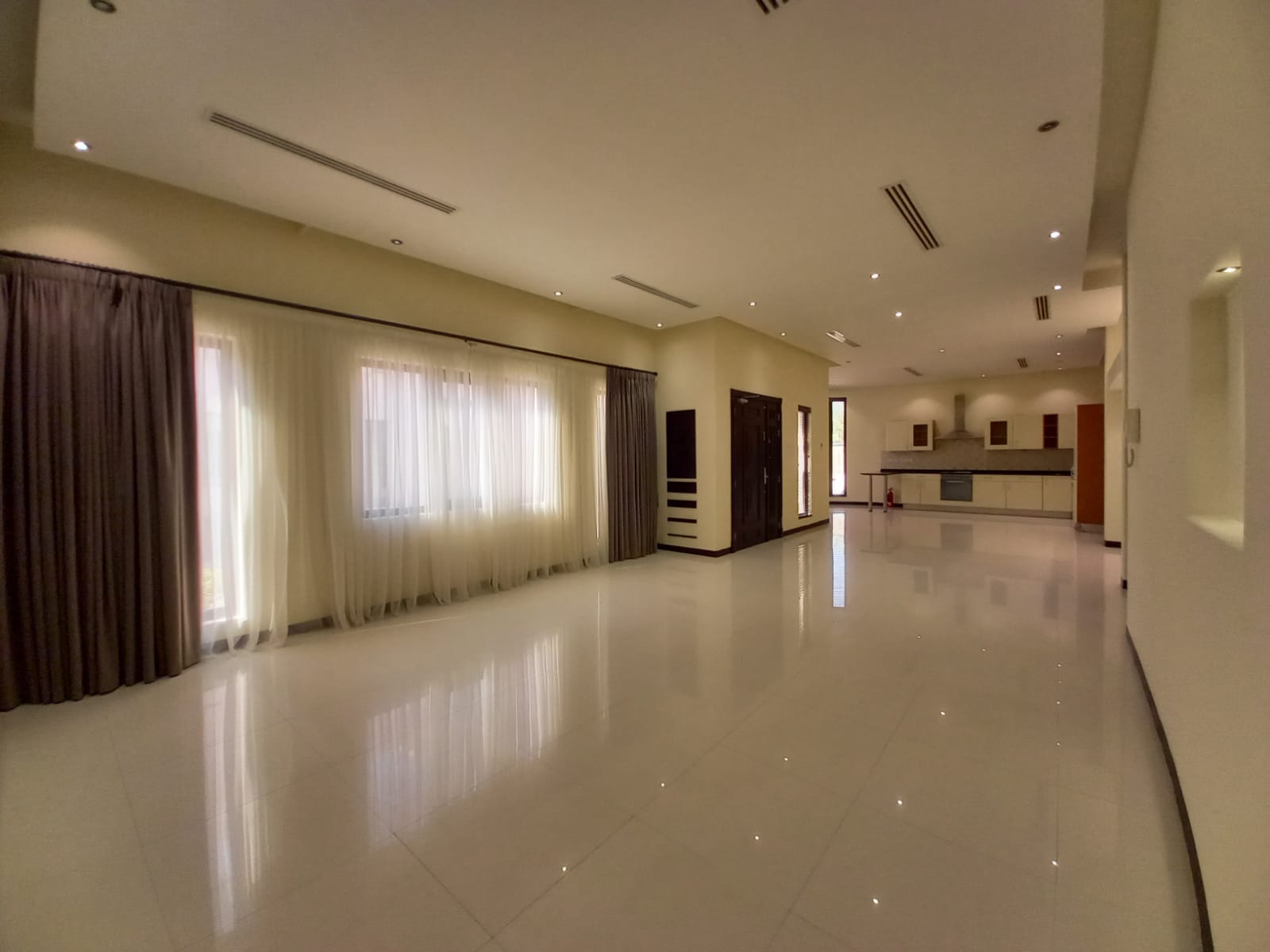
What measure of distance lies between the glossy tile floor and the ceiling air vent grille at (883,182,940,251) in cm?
Result: 329

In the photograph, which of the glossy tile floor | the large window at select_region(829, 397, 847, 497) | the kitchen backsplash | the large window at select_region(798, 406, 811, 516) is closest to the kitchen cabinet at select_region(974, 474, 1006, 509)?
the kitchen backsplash

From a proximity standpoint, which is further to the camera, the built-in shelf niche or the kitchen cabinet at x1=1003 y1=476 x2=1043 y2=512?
the kitchen cabinet at x1=1003 y1=476 x2=1043 y2=512

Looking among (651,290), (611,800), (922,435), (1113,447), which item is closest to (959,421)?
(922,435)

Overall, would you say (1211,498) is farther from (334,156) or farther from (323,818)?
(334,156)

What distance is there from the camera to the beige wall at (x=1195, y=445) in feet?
3.66

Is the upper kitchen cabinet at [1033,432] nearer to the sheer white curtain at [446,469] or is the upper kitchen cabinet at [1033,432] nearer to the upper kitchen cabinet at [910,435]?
the upper kitchen cabinet at [910,435]

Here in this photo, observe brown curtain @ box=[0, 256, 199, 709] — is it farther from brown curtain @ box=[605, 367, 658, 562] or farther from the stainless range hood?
the stainless range hood

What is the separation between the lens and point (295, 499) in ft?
12.9

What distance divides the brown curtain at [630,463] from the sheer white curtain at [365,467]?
0.58 metres

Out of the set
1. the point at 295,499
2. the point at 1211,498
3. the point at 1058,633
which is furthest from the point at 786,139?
the point at 295,499

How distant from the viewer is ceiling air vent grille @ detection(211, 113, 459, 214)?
269cm

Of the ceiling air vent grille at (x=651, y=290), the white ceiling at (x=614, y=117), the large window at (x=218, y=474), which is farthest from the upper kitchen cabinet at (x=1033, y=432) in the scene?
the large window at (x=218, y=474)

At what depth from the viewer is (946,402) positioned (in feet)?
40.2

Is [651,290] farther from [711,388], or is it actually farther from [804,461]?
[804,461]
